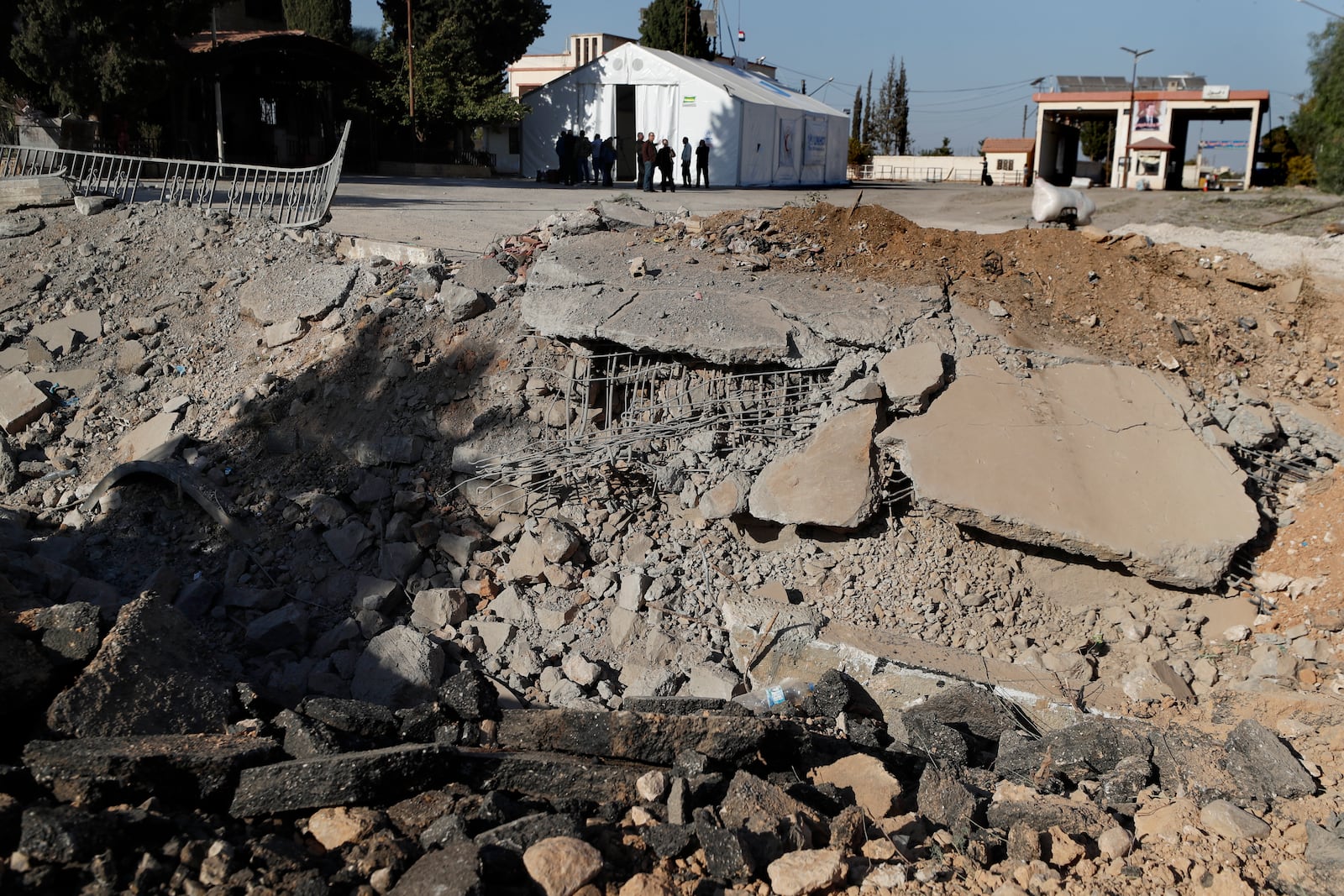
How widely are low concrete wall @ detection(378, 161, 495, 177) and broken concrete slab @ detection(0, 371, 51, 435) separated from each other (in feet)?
51.3

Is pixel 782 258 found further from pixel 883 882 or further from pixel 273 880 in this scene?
pixel 273 880

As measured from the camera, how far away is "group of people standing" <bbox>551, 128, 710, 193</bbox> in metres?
18.0

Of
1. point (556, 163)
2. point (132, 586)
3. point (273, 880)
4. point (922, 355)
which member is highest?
point (556, 163)

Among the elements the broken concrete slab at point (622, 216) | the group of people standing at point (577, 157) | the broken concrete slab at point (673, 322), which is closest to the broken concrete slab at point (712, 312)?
the broken concrete slab at point (673, 322)

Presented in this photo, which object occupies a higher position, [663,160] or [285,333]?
[663,160]

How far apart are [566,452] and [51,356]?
4.94 metres

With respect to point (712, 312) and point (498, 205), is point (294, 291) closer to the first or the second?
point (712, 312)

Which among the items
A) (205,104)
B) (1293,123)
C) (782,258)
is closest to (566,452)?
(782,258)

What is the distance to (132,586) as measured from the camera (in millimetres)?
5703

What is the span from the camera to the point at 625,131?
24328mm

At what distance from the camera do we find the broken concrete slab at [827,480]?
5293 millimetres

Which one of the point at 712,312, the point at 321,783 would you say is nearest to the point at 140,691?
the point at 321,783

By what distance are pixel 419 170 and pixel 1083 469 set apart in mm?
20367

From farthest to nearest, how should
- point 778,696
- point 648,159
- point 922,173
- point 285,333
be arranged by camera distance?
point 922,173 → point 648,159 → point 285,333 → point 778,696
